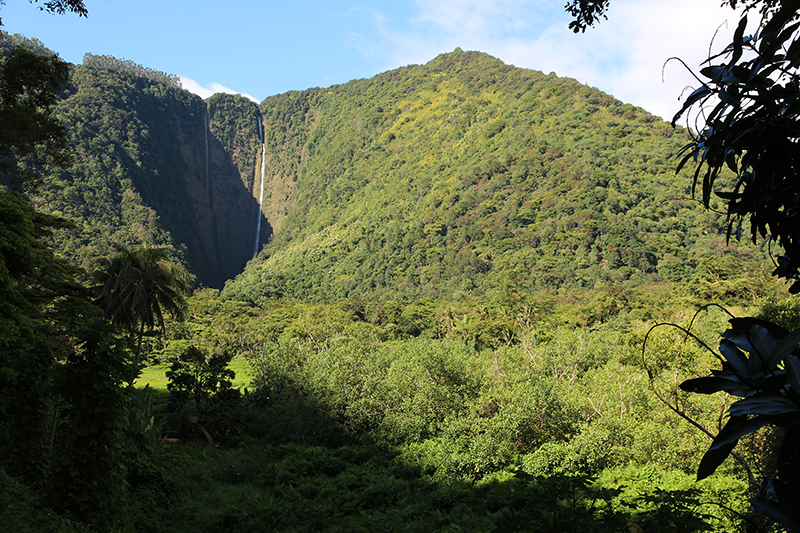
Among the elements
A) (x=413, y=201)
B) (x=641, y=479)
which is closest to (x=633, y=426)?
(x=641, y=479)

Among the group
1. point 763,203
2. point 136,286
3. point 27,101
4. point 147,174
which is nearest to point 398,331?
point 136,286

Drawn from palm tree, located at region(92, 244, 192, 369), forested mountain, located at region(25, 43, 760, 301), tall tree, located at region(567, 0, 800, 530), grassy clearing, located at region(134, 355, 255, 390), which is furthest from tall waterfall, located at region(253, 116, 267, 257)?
tall tree, located at region(567, 0, 800, 530)

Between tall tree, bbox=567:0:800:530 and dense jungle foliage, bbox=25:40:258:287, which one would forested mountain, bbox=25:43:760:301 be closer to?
dense jungle foliage, bbox=25:40:258:287

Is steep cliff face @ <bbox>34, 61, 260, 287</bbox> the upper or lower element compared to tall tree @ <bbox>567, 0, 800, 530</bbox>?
upper

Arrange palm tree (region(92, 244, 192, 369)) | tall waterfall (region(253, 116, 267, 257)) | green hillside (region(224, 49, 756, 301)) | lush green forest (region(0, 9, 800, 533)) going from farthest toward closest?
1. tall waterfall (region(253, 116, 267, 257))
2. green hillside (region(224, 49, 756, 301))
3. palm tree (region(92, 244, 192, 369))
4. lush green forest (region(0, 9, 800, 533))

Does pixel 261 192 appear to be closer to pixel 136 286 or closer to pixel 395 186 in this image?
pixel 395 186

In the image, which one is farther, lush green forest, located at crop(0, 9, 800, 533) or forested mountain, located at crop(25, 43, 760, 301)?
forested mountain, located at crop(25, 43, 760, 301)
